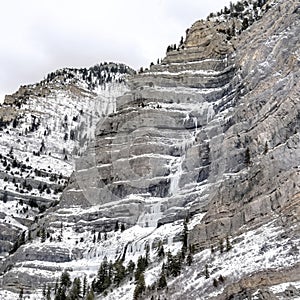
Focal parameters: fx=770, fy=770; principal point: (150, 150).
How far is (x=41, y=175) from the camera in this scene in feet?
421

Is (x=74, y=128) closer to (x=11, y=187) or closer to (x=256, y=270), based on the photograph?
(x=11, y=187)

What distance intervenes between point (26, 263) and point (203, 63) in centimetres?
3672

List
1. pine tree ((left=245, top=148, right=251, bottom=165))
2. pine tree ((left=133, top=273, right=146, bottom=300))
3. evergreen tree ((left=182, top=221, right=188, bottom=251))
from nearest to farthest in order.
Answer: pine tree ((left=133, top=273, right=146, bottom=300)), evergreen tree ((left=182, top=221, right=188, bottom=251)), pine tree ((left=245, top=148, right=251, bottom=165))

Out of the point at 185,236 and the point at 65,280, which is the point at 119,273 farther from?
the point at 65,280

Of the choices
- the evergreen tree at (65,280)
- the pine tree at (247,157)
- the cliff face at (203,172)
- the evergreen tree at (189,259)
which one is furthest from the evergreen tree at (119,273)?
the pine tree at (247,157)

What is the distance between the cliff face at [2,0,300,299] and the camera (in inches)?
2157

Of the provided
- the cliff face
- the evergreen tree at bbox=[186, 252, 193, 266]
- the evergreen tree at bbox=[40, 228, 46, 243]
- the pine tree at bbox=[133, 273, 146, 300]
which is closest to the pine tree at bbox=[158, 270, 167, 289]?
the cliff face

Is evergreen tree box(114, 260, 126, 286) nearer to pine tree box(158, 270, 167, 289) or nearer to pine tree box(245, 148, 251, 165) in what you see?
pine tree box(158, 270, 167, 289)

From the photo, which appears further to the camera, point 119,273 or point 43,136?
point 43,136

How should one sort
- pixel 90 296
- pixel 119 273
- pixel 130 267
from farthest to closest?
1. pixel 130 267
2. pixel 119 273
3. pixel 90 296

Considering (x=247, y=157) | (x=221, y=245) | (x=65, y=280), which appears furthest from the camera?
(x=65, y=280)

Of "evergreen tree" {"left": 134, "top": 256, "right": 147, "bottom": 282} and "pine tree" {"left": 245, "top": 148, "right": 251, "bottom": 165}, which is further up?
"pine tree" {"left": 245, "top": 148, "right": 251, "bottom": 165}

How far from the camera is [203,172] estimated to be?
78062 mm

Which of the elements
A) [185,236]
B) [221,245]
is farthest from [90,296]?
[221,245]
